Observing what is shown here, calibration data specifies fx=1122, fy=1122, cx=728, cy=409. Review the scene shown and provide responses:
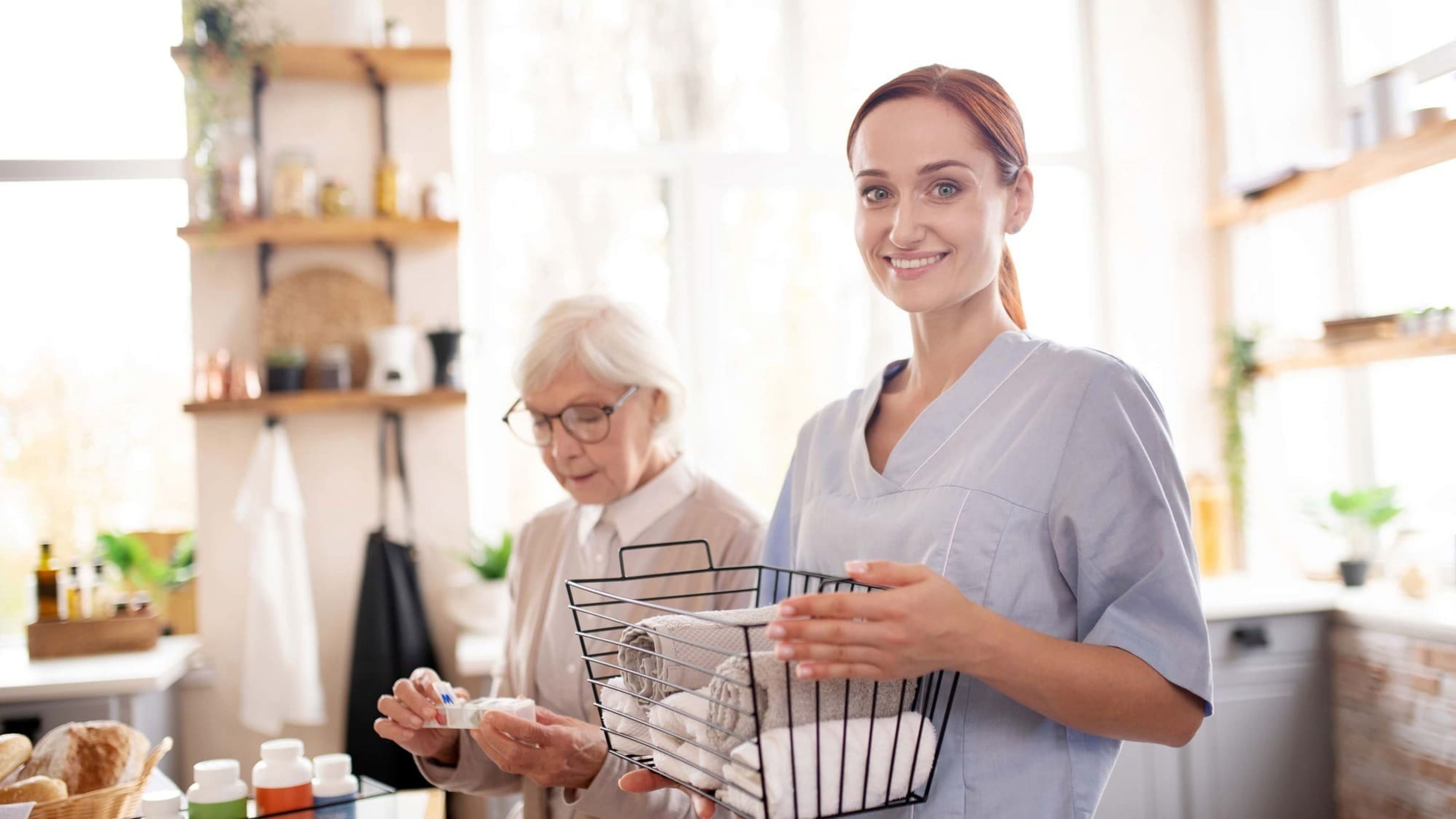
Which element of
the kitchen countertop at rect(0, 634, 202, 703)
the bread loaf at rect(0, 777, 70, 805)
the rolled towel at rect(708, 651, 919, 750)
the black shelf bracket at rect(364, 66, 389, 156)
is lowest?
the kitchen countertop at rect(0, 634, 202, 703)

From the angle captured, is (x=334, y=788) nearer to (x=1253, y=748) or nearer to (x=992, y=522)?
(x=992, y=522)

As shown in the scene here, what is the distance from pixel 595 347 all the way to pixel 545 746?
646mm

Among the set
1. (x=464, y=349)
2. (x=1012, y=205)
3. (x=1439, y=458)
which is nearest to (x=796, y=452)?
(x=1012, y=205)

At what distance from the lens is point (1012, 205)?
3.48 feet

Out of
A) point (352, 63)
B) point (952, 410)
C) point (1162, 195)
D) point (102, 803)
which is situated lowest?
point (102, 803)

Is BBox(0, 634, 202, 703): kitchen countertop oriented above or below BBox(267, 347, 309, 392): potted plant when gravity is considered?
below

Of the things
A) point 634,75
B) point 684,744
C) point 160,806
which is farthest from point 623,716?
point 634,75

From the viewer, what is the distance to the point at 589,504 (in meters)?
1.76

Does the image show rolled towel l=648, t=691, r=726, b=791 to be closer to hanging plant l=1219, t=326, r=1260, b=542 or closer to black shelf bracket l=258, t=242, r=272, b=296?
black shelf bracket l=258, t=242, r=272, b=296

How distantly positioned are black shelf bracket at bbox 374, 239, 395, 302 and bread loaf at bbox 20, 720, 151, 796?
1811mm

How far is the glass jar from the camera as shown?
295 cm

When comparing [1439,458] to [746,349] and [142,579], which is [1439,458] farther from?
[142,579]

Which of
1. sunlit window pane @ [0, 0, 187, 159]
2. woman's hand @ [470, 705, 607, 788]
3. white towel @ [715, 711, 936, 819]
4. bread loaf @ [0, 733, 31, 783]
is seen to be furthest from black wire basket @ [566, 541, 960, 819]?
sunlit window pane @ [0, 0, 187, 159]

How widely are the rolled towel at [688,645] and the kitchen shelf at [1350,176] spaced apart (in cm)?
245
